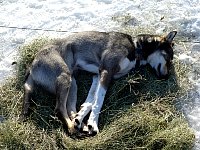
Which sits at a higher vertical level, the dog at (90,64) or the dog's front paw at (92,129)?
the dog at (90,64)

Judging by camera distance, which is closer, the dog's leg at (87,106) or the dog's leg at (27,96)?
the dog's leg at (87,106)

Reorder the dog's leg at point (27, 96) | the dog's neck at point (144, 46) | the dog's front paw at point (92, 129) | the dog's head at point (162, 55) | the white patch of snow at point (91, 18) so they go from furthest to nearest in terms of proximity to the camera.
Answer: the white patch of snow at point (91, 18) → the dog's neck at point (144, 46) → the dog's head at point (162, 55) → the dog's leg at point (27, 96) → the dog's front paw at point (92, 129)

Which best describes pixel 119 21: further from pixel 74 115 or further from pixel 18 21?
pixel 74 115

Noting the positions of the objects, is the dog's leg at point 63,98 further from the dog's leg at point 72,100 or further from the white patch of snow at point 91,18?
the white patch of snow at point 91,18

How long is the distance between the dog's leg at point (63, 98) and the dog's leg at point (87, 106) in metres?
0.09

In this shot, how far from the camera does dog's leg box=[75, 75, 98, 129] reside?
5.40 meters

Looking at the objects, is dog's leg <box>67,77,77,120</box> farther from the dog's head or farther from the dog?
the dog's head

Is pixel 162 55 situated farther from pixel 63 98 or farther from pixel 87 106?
pixel 63 98

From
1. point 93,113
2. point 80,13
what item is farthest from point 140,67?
point 80,13

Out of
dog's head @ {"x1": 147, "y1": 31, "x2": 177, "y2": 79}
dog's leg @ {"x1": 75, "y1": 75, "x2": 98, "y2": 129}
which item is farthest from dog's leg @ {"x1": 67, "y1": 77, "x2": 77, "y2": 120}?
dog's head @ {"x1": 147, "y1": 31, "x2": 177, "y2": 79}

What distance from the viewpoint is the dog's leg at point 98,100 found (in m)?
5.38

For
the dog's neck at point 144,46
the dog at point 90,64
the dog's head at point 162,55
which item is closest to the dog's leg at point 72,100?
the dog at point 90,64

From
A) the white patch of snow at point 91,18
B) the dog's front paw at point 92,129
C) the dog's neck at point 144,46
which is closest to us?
the dog's front paw at point 92,129

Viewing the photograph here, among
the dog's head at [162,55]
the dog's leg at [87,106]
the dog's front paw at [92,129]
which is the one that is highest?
the dog's head at [162,55]
